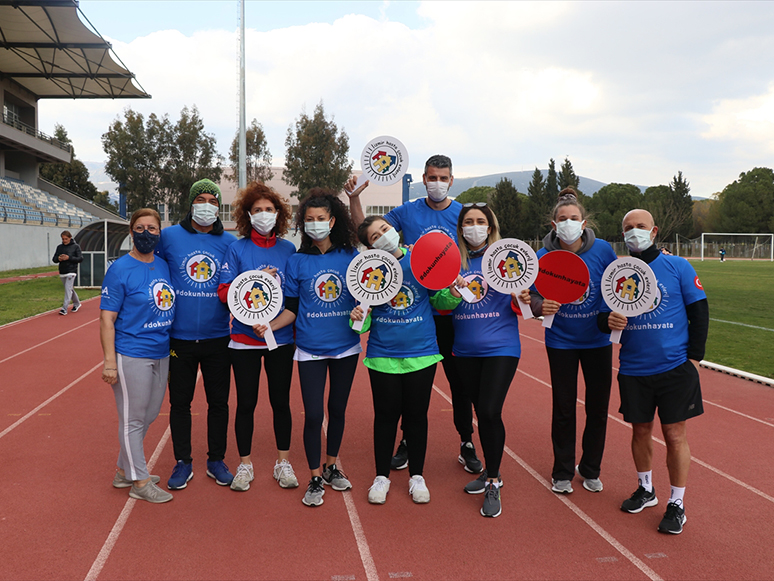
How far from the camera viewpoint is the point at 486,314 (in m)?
3.94

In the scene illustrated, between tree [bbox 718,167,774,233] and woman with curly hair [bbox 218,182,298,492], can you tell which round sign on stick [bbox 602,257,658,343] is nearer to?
woman with curly hair [bbox 218,182,298,492]

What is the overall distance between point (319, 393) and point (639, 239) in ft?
7.85

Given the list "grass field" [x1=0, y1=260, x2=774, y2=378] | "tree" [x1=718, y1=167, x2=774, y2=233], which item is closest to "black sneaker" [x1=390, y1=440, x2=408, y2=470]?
"grass field" [x1=0, y1=260, x2=774, y2=378]

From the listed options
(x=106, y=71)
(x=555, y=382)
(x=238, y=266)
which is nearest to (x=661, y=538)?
(x=555, y=382)

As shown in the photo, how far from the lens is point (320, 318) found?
390cm

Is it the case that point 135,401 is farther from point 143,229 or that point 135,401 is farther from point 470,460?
point 470,460

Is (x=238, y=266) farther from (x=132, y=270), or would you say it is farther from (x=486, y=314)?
(x=486, y=314)

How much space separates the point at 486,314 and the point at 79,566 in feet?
9.35

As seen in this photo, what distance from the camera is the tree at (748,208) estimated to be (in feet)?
223

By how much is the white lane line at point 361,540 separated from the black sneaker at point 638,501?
1.77m

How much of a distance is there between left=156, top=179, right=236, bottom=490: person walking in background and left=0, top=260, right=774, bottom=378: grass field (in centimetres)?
780

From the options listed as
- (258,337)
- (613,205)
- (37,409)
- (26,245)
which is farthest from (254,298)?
(613,205)

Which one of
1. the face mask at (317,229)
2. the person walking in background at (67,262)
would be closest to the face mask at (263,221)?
the face mask at (317,229)

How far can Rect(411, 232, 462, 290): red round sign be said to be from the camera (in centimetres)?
371
